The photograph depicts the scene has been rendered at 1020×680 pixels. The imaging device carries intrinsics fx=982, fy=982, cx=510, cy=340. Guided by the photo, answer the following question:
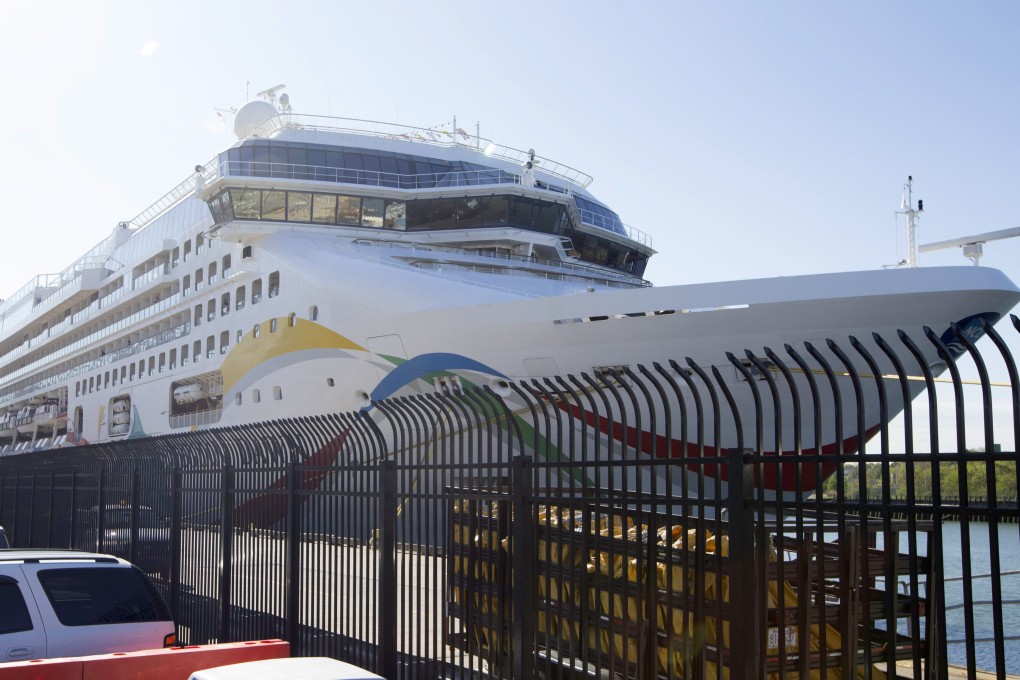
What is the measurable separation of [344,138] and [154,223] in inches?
527

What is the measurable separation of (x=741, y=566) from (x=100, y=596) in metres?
4.73

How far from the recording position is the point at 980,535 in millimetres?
33188

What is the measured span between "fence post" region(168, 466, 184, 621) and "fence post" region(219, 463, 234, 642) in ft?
4.21

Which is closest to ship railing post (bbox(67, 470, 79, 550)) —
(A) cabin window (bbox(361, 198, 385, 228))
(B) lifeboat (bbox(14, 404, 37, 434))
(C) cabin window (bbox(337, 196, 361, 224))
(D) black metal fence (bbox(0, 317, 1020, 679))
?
(D) black metal fence (bbox(0, 317, 1020, 679))

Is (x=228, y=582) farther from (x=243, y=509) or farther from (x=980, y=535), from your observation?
(x=980, y=535)

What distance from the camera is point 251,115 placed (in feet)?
107

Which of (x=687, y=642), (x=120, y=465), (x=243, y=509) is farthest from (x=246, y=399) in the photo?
(x=687, y=642)

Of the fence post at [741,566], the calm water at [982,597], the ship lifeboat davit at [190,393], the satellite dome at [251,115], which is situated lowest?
the calm water at [982,597]

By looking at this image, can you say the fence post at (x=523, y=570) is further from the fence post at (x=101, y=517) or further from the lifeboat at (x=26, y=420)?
the lifeboat at (x=26, y=420)

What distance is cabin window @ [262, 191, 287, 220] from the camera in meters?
26.0

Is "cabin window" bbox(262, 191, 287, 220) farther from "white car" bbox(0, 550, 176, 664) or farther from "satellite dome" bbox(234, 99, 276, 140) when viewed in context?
"white car" bbox(0, 550, 176, 664)

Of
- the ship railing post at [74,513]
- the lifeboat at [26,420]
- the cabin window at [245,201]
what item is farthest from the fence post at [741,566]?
the lifeboat at [26,420]

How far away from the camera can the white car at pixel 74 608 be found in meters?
6.26

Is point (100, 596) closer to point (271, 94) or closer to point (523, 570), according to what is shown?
point (523, 570)
